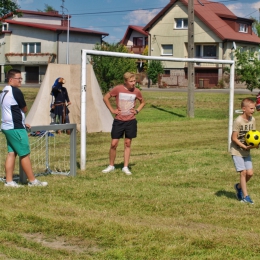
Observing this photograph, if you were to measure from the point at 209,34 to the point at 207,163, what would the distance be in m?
50.6

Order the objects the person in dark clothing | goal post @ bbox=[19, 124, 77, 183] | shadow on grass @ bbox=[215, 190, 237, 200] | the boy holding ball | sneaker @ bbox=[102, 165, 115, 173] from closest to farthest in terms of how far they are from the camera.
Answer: the boy holding ball < shadow on grass @ bbox=[215, 190, 237, 200] < goal post @ bbox=[19, 124, 77, 183] < sneaker @ bbox=[102, 165, 115, 173] < the person in dark clothing

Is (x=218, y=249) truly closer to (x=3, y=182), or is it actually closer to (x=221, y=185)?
(x=221, y=185)

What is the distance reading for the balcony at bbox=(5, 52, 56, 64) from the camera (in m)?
68.1

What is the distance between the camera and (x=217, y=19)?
208ft

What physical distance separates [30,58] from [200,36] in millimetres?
20436

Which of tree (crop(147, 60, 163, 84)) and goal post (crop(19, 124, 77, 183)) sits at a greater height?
tree (crop(147, 60, 163, 84))

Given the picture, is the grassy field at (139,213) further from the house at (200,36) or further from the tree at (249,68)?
the house at (200,36)

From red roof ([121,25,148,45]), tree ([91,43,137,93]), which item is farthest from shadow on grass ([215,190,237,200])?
red roof ([121,25,148,45])

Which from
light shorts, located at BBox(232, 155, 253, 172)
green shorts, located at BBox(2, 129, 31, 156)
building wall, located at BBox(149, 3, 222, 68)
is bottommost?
light shorts, located at BBox(232, 155, 253, 172)

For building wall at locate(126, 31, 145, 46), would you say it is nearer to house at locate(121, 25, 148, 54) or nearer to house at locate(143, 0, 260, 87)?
house at locate(121, 25, 148, 54)

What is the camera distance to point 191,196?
8734 millimetres

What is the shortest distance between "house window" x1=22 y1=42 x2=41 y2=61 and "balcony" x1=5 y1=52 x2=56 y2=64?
415 mm

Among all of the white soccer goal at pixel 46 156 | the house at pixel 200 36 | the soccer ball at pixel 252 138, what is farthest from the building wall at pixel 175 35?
the soccer ball at pixel 252 138

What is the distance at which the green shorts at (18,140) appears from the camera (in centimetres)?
902
